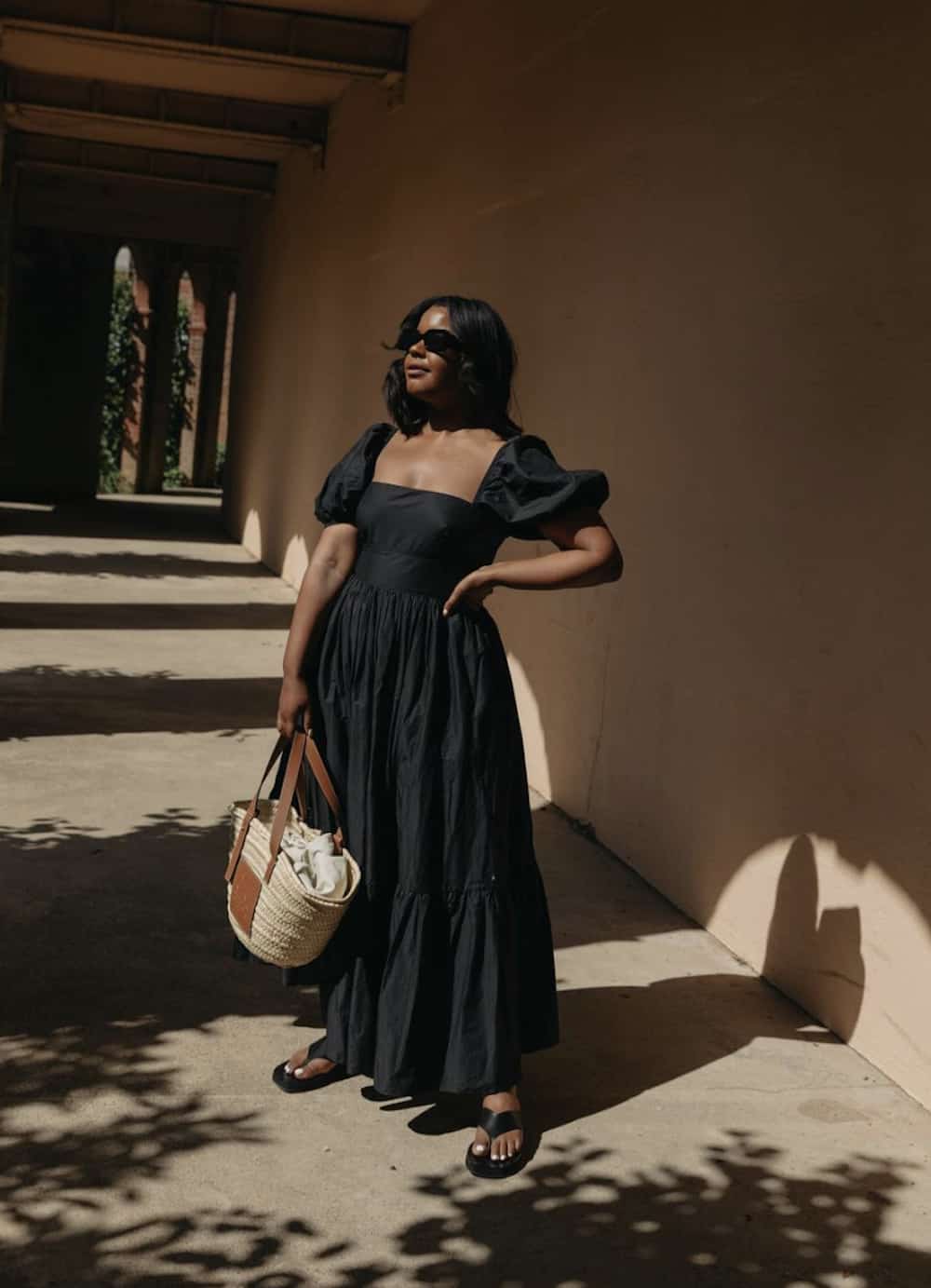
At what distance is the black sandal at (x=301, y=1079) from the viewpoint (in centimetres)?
379

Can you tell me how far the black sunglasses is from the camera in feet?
11.7

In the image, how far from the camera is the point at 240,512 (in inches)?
830

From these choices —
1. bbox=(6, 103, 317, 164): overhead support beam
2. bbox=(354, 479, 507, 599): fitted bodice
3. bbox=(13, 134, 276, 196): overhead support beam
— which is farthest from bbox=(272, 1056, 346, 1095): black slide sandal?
bbox=(13, 134, 276, 196): overhead support beam

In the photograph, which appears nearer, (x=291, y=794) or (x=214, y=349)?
Answer: (x=291, y=794)

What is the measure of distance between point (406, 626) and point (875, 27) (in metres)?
2.32

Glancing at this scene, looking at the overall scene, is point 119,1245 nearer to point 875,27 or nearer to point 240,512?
point 875,27

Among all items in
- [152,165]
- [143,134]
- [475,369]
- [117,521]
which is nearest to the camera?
[475,369]

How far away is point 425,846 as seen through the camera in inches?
138

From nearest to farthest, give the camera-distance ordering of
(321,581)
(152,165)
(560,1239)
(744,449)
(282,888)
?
(560,1239) → (282,888) → (321,581) → (744,449) → (152,165)

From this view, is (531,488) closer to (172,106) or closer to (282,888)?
(282,888)

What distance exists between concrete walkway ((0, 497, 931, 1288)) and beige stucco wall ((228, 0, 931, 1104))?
0.34 meters

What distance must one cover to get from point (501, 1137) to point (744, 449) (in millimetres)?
2568

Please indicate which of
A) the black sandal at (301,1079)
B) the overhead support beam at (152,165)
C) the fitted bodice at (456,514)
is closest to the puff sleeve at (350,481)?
the fitted bodice at (456,514)

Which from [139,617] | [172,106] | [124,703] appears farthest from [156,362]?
[124,703]
